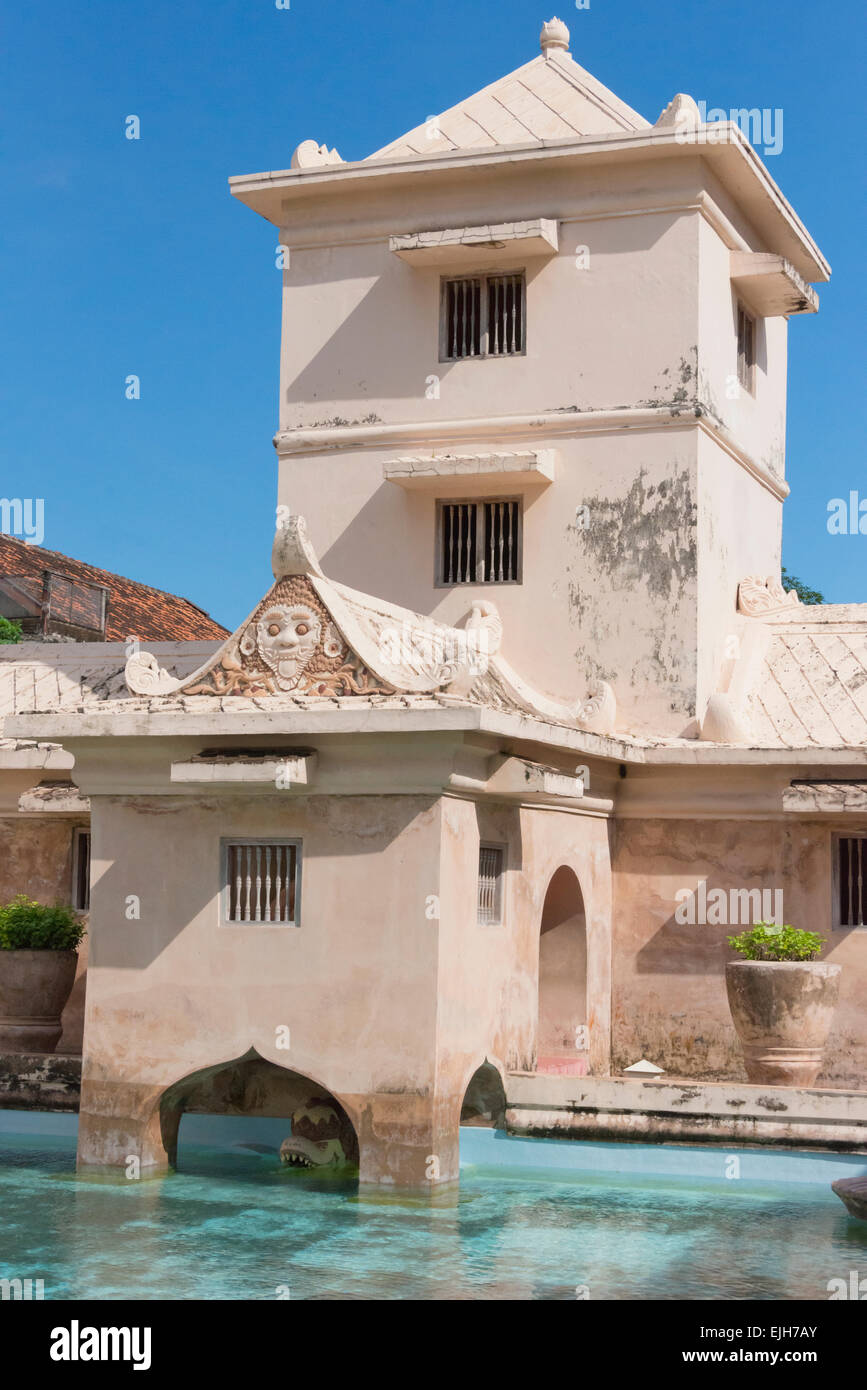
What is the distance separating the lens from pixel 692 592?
637 inches

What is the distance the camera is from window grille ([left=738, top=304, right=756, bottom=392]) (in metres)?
18.2

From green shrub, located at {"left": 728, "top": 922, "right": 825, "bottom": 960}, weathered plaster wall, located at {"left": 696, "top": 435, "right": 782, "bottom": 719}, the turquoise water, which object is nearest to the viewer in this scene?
the turquoise water

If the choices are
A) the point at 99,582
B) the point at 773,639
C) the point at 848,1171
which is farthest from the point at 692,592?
the point at 99,582

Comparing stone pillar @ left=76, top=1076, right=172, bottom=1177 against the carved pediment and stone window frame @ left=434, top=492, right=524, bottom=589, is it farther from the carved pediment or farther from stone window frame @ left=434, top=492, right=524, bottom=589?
stone window frame @ left=434, top=492, right=524, bottom=589

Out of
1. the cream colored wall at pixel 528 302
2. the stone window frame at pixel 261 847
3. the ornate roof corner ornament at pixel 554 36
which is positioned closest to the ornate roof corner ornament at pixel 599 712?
the cream colored wall at pixel 528 302

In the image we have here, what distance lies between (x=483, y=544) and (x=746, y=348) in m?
3.89

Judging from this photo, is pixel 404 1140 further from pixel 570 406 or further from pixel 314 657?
pixel 570 406

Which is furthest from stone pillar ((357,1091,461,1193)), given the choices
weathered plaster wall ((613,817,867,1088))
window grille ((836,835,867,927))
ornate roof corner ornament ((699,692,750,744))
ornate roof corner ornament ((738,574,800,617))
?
ornate roof corner ornament ((738,574,800,617))

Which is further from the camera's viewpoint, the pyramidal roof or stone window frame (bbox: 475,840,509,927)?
the pyramidal roof

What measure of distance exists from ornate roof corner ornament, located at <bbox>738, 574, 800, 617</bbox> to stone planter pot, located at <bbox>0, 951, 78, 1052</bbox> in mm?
7574

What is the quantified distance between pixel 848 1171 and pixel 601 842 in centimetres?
429

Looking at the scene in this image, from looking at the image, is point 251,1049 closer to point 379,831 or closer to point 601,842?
point 379,831
